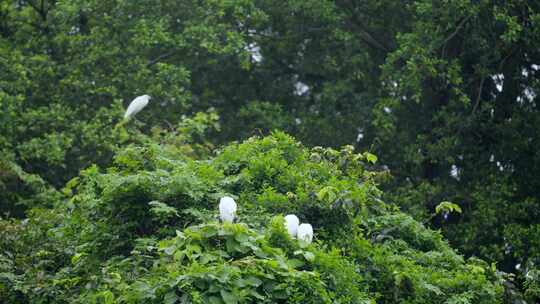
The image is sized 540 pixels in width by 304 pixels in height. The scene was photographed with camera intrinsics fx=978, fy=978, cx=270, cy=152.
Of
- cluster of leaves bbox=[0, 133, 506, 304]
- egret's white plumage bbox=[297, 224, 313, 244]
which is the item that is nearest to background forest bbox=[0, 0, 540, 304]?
cluster of leaves bbox=[0, 133, 506, 304]

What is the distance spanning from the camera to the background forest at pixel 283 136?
5949 mm

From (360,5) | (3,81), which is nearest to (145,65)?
(3,81)

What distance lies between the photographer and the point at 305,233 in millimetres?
5449

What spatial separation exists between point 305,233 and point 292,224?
0.35 feet

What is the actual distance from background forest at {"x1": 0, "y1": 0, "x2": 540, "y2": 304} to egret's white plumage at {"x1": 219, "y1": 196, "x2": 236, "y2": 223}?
0.39 ft

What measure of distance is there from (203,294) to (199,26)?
22.7ft

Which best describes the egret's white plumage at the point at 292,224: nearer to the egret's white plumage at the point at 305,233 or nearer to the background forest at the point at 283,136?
the egret's white plumage at the point at 305,233

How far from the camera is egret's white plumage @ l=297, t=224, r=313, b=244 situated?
212 inches

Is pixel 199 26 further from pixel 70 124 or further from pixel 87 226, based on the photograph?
pixel 87 226

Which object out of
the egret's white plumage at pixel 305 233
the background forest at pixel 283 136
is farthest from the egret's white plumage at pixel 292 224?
the background forest at pixel 283 136

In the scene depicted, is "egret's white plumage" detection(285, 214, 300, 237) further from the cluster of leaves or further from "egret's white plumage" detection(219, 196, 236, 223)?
"egret's white plumage" detection(219, 196, 236, 223)

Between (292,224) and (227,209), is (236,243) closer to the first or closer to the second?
(227,209)

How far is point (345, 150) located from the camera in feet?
22.8

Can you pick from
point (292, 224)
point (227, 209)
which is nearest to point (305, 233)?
point (292, 224)
